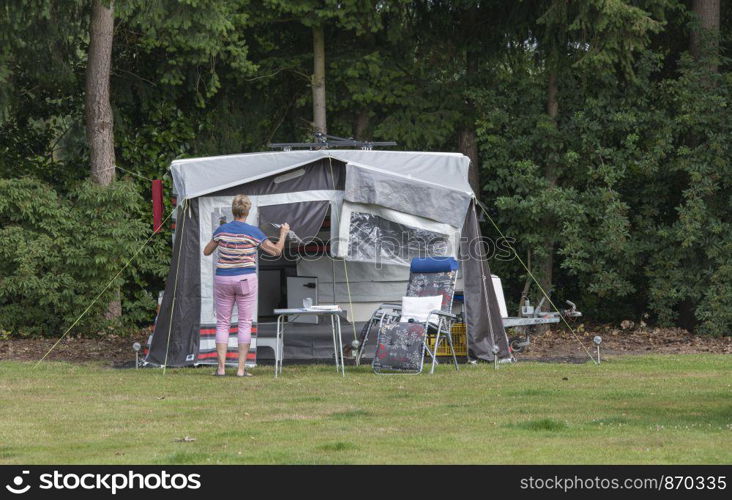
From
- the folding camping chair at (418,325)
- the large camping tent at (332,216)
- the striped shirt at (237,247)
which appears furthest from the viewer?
the large camping tent at (332,216)

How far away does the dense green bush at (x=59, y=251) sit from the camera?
13.3 meters

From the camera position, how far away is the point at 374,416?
23.3ft

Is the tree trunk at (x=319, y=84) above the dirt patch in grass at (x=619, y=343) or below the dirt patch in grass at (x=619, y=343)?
above

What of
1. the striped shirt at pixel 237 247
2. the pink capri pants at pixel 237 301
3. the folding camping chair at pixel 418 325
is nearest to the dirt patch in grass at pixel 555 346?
the folding camping chair at pixel 418 325

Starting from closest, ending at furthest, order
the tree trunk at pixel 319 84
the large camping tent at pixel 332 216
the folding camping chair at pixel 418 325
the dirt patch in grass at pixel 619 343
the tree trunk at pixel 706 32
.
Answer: the folding camping chair at pixel 418 325
the large camping tent at pixel 332 216
the dirt patch in grass at pixel 619 343
the tree trunk at pixel 706 32
the tree trunk at pixel 319 84

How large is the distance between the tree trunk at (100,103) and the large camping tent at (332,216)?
11.6ft

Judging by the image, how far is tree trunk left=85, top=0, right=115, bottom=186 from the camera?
45.8ft

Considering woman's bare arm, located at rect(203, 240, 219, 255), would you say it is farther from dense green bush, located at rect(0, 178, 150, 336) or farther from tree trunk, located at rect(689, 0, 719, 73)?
tree trunk, located at rect(689, 0, 719, 73)

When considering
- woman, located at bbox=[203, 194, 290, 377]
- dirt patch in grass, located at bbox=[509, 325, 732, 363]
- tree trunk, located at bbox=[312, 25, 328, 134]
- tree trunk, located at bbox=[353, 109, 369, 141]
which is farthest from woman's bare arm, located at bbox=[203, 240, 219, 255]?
tree trunk, located at bbox=[353, 109, 369, 141]
